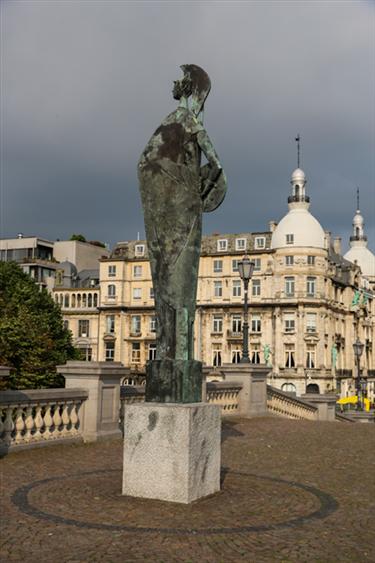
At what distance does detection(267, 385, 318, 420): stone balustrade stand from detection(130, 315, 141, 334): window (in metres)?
57.0

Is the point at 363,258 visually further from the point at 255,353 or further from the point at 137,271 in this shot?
the point at 137,271

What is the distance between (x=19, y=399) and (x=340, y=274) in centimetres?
7686

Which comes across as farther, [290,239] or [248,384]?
[290,239]

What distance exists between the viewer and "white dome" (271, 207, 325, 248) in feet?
245

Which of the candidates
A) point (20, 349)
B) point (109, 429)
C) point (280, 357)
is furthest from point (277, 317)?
point (109, 429)

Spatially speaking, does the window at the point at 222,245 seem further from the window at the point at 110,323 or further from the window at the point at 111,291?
the window at the point at 110,323

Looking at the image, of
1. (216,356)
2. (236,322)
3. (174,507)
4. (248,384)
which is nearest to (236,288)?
(236,322)

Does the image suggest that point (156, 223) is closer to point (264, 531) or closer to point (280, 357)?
point (264, 531)

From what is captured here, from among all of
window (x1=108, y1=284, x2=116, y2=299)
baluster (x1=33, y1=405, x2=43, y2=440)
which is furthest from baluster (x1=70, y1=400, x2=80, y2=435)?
window (x1=108, y1=284, x2=116, y2=299)

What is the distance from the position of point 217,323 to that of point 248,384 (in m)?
57.8

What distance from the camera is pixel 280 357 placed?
2886 inches

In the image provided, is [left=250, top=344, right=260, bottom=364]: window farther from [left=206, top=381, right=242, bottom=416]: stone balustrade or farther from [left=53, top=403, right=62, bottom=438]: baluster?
[left=53, top=403, right=62, bottom=438]: baluster

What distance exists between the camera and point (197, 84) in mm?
9180

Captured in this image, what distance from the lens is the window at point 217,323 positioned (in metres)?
76.9
